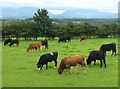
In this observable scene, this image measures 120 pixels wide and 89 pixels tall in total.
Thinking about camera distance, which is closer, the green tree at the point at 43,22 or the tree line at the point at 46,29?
the tree line at the point at 46,29

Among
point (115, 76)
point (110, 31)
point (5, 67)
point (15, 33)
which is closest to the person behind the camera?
point (115, 76)

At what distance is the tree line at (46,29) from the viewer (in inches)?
2034

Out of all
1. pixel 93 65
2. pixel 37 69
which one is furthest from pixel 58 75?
pixel 93 65

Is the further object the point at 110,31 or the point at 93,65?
the point at 110,31

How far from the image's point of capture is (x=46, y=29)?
52.8 m

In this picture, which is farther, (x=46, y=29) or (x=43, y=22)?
(x=43, y=22)

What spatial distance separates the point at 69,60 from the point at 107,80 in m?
2.64

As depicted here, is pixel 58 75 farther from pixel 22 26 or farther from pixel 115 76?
pixel 22 26

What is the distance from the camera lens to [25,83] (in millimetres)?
14344

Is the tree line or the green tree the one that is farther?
the green tree

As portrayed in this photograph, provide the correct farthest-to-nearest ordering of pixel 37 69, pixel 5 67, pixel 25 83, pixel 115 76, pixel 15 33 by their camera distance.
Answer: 1. pixel 15 33
2. pixel 5 67
3. pixel 37 69
4. pixel 115 76
5. pixel 25 83

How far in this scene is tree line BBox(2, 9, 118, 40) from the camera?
5166 cm

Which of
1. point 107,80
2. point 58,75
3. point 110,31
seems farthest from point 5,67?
point 110,31

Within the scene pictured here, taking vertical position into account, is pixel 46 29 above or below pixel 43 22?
below
